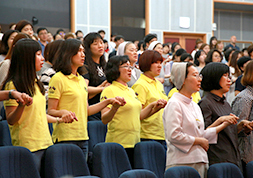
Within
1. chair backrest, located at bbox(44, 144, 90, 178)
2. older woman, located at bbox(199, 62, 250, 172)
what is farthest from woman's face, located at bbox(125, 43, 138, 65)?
chair backrest, located at bbox(44, 144, 90, 178)

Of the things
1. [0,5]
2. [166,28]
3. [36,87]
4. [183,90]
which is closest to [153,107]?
[183,90]

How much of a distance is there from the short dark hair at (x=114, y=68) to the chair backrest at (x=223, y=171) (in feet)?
3.54

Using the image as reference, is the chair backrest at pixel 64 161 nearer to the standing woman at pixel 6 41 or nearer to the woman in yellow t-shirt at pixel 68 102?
the woman in yellow t-shirt at pixel 68 102

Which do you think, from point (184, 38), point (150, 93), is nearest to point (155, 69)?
point (150, 93)

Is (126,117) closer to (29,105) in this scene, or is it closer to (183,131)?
(183,131)

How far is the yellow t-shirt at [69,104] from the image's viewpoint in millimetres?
2289

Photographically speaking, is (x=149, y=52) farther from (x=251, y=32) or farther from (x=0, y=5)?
(x=251, y=32)

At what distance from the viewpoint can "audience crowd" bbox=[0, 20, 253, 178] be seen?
79.9 inches

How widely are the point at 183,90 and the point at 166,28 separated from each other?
7623mm

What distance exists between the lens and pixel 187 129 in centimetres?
208

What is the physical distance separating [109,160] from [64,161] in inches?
12.8

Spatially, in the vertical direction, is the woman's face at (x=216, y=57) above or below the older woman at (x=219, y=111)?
above

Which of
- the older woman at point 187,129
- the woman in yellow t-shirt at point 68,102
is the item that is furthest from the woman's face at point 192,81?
the woman in yellow t-shirt at point 68,102

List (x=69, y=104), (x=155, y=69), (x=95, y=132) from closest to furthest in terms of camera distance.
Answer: (x=69, y=104) < (x=95, y=132) < (x=155, y=69)
